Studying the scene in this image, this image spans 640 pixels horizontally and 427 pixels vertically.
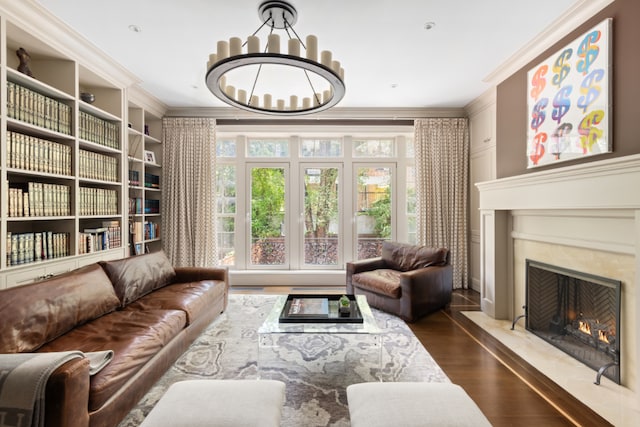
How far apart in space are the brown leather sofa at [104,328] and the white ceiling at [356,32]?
2.12 m

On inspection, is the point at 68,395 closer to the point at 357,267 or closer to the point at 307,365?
the point at 307,365

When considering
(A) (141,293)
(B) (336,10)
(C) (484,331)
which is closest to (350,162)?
(B) (336,10)

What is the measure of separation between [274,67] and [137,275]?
101 inches

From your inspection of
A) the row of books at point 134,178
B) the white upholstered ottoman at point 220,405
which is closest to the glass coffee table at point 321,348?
the white upholstered ottoman at point 220,405

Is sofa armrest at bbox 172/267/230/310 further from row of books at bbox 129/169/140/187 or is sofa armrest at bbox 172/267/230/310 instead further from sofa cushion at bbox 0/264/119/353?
row of books at bbox 129/169/140/187

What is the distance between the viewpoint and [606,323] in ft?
7.11

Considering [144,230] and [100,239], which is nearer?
[100,239]

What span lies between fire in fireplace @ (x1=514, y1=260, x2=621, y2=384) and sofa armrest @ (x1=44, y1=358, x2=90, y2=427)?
3.08 m

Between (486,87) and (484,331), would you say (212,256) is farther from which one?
(486,87)

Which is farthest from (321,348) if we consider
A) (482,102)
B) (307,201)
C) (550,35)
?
(482,102)

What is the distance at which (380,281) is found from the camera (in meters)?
3.45

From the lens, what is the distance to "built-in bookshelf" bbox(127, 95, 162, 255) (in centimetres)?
391

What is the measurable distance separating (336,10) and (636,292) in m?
2.86

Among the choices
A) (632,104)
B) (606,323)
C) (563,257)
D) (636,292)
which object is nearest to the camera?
(636,292)
